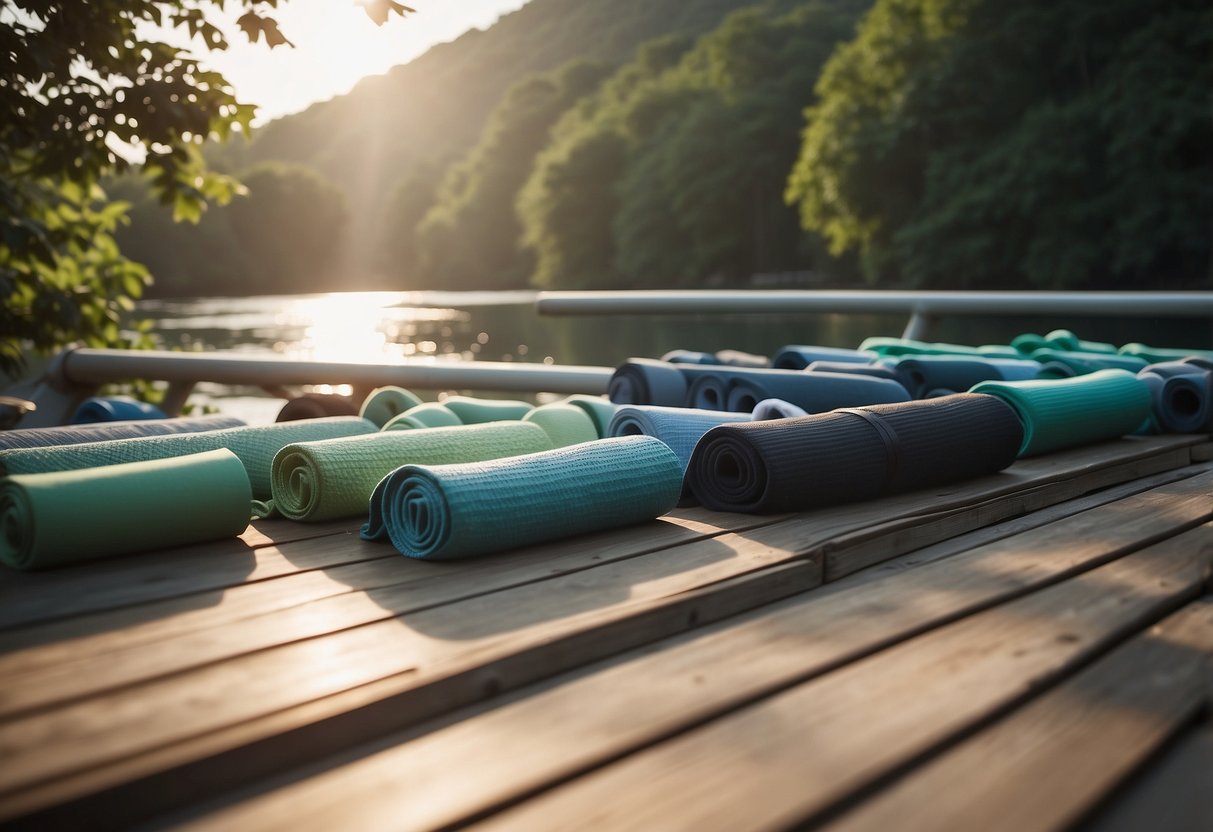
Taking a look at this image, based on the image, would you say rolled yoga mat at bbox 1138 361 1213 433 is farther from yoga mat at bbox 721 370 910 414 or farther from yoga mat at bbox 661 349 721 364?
yoga mat at bbox 661 349 721 364

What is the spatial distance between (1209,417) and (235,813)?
9.10 ft

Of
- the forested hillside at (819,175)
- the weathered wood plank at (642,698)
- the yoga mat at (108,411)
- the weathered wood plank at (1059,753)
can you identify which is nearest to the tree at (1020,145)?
the forested hillside at (819,175)

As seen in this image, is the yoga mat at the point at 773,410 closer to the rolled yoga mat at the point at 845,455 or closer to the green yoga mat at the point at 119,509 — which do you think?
the rolled yoga mat at the point at 845,455

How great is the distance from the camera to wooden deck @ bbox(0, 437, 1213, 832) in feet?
3.24

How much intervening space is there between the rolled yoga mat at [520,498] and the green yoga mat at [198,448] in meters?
0.48

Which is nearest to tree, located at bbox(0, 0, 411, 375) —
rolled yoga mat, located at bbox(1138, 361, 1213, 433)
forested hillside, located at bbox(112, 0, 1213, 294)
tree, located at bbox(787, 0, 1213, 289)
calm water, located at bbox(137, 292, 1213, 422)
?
forested hillside, located at bbox(112, 0, 1213, 294)

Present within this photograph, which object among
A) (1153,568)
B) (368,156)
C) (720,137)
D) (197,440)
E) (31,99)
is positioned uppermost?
(368,156)

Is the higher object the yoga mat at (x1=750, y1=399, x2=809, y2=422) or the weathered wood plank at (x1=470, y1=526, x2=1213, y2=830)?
the yoga mat at (x1=750, y1=399, x2=809, y2=422)

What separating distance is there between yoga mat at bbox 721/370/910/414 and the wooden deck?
0.95 m

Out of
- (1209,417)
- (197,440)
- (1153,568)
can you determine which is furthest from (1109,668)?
(1209,417)

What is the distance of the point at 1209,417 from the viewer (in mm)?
2895

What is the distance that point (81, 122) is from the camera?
442 centimetres

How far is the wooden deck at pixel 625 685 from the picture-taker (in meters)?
0.99

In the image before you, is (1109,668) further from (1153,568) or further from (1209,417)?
(1209,417)
